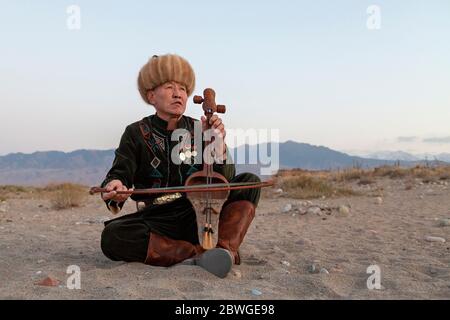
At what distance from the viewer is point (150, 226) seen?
3.33 m

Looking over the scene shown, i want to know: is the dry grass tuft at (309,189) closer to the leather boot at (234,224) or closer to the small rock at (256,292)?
the leather boot at (234,224)

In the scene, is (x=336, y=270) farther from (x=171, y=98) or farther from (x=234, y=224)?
(x=171, y=98)

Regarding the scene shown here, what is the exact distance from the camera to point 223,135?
3.22 meters

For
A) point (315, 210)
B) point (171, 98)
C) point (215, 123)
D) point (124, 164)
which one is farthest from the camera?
point (315, 210)

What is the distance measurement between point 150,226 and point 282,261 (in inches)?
38.7

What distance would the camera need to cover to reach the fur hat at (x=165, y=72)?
3469mm

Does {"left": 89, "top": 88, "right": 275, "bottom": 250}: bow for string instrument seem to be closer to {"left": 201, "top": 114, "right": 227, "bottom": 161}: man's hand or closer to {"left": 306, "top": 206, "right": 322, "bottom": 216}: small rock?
{"left": 201, "top": 114, "right": 227, "bottom": 161}: man's hand

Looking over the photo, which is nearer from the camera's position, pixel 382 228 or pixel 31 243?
pixel 31 243

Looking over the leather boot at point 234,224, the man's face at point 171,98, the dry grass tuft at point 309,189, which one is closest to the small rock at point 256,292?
the leather boot at point 234,224

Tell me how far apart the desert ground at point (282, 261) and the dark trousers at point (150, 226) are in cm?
10

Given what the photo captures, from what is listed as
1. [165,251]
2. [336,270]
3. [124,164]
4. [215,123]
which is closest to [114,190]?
[124,164]
